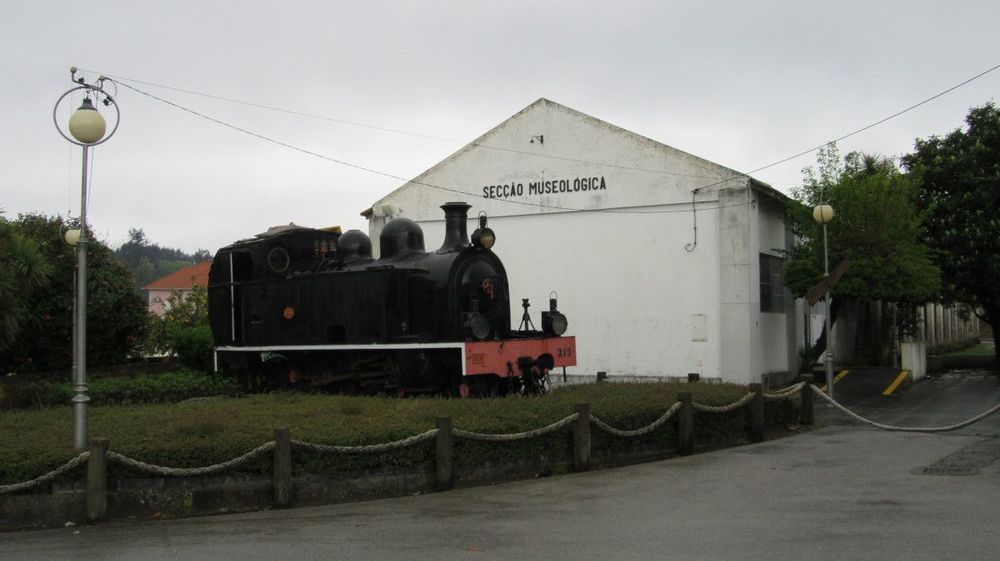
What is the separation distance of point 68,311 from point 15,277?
12.5ft

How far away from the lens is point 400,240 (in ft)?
57.1

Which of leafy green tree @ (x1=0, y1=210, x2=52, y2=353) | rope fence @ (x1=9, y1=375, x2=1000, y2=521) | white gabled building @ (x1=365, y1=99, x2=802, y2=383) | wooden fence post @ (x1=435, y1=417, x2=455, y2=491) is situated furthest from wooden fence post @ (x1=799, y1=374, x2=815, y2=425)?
leafy green tree @ (x1=0, y1=210, x2=52, y2=353)

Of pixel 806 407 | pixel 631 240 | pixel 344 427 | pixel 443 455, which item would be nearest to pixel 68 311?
pixel 344 427

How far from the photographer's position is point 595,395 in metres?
14.2

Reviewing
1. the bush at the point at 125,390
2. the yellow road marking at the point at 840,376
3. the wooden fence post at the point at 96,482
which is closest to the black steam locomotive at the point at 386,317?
the bush at the point at 125,390

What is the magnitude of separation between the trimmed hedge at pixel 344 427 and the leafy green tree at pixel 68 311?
24.2 feet

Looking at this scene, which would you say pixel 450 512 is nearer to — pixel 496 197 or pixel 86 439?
pixel 86 439

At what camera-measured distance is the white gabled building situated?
23.0 m

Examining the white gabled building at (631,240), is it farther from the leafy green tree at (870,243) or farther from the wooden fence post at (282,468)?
the wooden fence post at (282,468)

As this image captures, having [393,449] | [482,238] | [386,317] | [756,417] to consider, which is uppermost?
[482,238]

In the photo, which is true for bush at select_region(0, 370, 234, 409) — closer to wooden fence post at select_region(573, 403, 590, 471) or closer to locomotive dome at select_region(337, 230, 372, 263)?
locomotive dome at select_region(337, 230, 372, 263)

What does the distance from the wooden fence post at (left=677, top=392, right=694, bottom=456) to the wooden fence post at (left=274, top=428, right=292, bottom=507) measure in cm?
582

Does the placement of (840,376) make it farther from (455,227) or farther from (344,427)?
(344,427)

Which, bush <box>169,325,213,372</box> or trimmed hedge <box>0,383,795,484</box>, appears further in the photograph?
bush <box>169,325,213,372</box>
